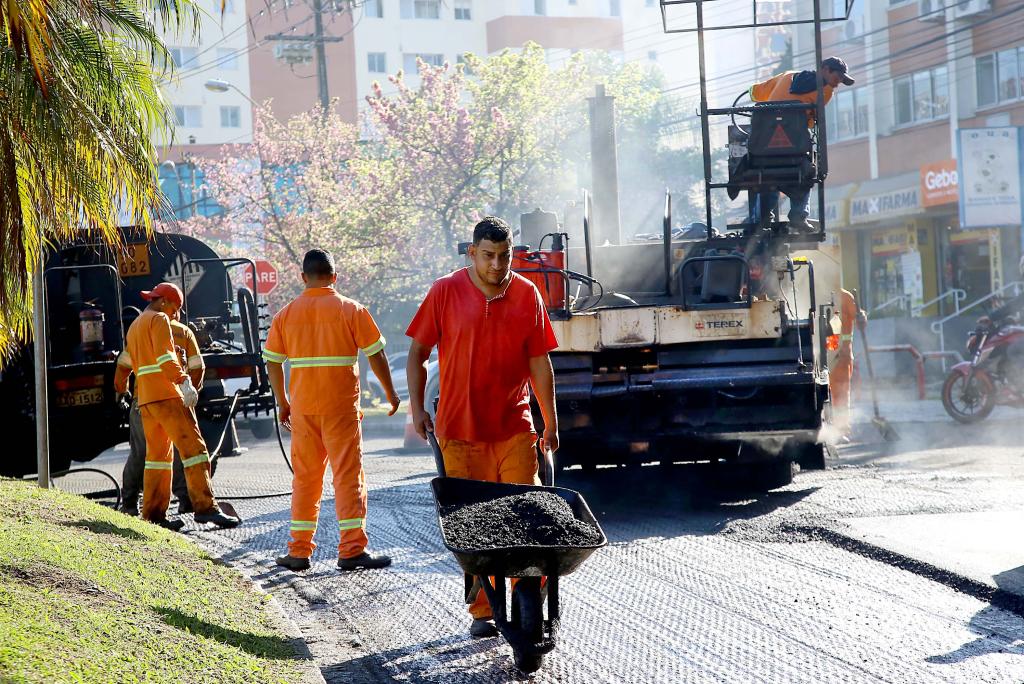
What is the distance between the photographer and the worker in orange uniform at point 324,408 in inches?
285

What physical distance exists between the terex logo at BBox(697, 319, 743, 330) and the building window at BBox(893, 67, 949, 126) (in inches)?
956

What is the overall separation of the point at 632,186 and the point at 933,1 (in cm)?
1760

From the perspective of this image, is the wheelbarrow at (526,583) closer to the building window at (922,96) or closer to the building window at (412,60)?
the building window at (922,96)

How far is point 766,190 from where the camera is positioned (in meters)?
10.7

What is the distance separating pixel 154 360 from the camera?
8.95m

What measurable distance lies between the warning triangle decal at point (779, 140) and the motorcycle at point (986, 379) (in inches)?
224

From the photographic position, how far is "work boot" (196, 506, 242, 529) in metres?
9.18

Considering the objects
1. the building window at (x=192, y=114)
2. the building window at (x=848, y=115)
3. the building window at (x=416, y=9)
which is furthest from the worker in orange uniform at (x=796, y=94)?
the building window at (x=192, y=114)

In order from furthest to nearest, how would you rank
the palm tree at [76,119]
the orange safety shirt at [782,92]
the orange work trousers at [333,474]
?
the orange safety shirt at [782,92], the orange work trousers at [333,474], the palm tree at [76,119]

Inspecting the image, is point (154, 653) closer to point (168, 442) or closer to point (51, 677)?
point (51, 677)

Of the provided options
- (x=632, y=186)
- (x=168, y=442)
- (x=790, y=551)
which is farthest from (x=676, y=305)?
(x=632, y=186)

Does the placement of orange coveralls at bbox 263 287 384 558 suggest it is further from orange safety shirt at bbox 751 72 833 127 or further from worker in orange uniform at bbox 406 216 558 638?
orange safety shirt at bbox 751 72 833 127

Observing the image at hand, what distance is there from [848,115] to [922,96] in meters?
3.46

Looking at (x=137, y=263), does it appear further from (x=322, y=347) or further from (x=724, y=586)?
(x=724, y=586)
